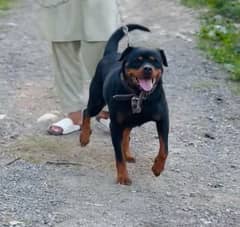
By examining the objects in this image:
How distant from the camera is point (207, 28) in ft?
36.8

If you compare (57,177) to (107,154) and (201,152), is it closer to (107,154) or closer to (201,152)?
(107,154)

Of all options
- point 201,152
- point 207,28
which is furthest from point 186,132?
point 207,28

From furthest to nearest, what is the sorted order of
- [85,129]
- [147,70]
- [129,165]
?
1. [85,129]
2. [129,165]
3. [147,70]

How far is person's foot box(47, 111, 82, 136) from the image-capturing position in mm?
6508

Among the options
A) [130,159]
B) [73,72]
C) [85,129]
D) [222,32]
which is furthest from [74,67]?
[222,32]

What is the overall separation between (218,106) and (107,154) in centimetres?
189

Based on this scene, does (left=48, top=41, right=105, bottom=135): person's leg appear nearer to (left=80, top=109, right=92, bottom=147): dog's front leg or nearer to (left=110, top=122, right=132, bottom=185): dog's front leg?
(left=80, top=109, right=92, bottom=147): dog's front leg

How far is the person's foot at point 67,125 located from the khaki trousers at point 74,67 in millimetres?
55

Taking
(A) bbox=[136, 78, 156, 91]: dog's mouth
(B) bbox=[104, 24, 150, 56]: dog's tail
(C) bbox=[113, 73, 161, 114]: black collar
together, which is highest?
(A) bbox=[136, 78, 156, 91]: dog's mouth

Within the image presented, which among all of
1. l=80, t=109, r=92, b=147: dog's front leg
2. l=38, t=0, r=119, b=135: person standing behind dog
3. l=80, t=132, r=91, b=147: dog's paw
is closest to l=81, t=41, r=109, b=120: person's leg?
l=38, t=0, r=119, b=135: person standing behind dog

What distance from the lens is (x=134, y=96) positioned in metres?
5.27

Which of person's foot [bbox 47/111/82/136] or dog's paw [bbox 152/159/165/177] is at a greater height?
dog's paw [bbox 152/159/165/177]

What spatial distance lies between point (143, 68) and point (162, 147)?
634 millimetres

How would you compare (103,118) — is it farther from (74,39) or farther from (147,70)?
(147,70)
